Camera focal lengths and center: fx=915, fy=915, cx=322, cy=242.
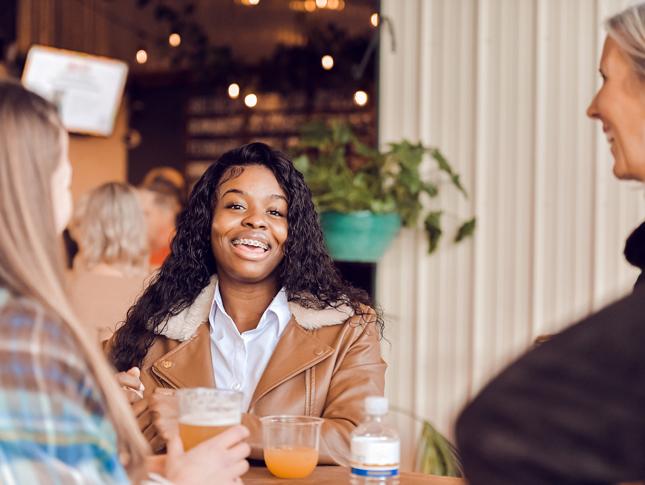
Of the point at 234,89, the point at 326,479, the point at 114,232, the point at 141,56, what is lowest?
the point at 326,479

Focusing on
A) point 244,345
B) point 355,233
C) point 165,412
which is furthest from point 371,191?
point 165,412

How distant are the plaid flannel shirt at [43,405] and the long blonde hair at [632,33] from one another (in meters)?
1.03

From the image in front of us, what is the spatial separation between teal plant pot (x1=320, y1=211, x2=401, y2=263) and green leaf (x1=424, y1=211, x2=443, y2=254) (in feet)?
0.57

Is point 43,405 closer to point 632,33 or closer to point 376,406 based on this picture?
point 376,406

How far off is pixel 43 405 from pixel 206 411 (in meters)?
0.42

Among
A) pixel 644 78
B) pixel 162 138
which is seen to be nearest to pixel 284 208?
pixel 644 78

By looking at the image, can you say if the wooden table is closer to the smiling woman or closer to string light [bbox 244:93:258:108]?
the smiling woman

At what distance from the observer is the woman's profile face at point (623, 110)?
156cm

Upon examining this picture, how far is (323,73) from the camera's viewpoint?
6543mm

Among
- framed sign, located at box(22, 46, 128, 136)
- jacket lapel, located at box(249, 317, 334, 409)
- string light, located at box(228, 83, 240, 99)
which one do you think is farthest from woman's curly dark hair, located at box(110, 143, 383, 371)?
string light, located at box(228, 83, 240, 99)

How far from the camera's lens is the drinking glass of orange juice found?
1.74m

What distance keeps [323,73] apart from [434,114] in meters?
2.92

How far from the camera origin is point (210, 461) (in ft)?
4.78

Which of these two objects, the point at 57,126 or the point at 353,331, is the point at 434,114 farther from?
the point at 57,126
